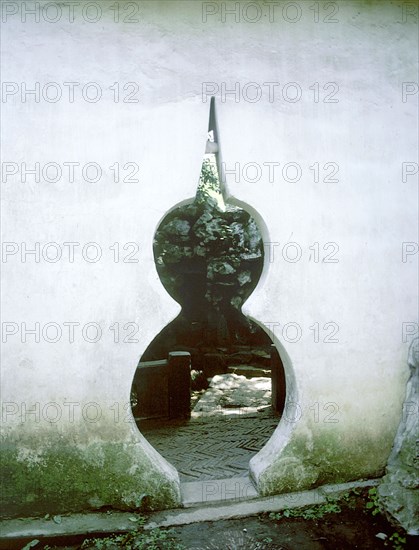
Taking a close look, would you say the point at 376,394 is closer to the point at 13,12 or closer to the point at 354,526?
the point at 354,526

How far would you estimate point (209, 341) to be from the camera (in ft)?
42.0

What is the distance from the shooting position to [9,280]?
157 inches

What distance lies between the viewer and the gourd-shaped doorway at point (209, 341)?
7559 mm

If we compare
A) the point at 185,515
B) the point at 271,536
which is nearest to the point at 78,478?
the point at 185,515

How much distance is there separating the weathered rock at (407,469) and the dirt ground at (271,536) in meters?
0.15

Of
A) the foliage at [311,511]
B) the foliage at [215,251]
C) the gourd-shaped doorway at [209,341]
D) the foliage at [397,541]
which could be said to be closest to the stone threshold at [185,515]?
the foliage at [311,511]

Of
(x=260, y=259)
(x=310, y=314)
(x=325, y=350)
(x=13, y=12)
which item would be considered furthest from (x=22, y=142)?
(x=260, y=259)

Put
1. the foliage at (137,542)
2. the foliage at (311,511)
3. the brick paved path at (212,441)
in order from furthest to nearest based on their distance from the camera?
the brick paved path at (212,441) < the foliage at (311,511) < the foliage at (137,542)

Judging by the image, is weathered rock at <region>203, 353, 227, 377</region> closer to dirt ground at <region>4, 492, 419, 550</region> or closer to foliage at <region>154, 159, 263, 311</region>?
foliage at <region>154, 159, 263, 311</region>

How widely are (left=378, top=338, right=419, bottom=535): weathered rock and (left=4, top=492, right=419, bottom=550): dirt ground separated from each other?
15 centimetres

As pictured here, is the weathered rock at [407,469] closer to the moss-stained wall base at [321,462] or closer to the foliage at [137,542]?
the moss-stained wall base at [321,462]

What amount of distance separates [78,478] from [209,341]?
8829mm

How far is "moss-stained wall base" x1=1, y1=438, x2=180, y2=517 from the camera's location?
3.98m

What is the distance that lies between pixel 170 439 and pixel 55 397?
322cm
